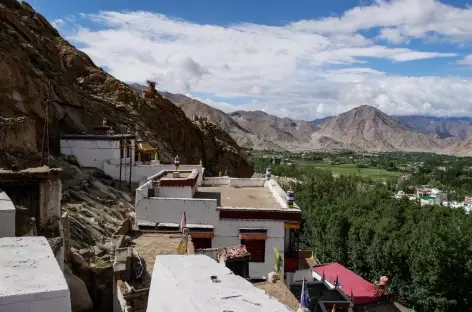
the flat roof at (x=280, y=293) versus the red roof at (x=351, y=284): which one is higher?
the flat roof at (x=280, y=293)

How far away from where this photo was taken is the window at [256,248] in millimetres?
16906

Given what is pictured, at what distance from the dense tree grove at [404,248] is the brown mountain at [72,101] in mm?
14487

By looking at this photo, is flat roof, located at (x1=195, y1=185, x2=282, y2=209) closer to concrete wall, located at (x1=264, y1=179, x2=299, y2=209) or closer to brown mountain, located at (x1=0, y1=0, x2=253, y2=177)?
concrete wall, located at (x1=264, y1=179, x2=299, y2=209)

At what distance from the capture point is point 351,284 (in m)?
24.4

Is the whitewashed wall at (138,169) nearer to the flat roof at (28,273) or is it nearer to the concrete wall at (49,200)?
the concrete wall at (49,200)

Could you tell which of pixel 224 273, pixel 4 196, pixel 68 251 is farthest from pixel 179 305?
pixel 68 251

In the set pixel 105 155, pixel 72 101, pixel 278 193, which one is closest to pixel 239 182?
pixel 278 193

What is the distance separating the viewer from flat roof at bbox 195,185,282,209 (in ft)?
63.7

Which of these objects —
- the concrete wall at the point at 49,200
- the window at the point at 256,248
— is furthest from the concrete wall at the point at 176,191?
the concrete wall at the point at 49,200

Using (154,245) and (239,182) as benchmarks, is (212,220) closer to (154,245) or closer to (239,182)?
(154,245)

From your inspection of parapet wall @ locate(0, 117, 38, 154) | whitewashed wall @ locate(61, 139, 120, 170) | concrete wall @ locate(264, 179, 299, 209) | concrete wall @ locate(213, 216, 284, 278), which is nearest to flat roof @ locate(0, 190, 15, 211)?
concrete wall @ locate(213, 216, 284, 278)

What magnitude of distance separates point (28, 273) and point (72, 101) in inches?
1336

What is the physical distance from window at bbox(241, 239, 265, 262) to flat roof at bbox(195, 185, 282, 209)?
2.17 metres

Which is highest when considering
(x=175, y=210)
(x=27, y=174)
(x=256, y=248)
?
(x=27, y=174)
